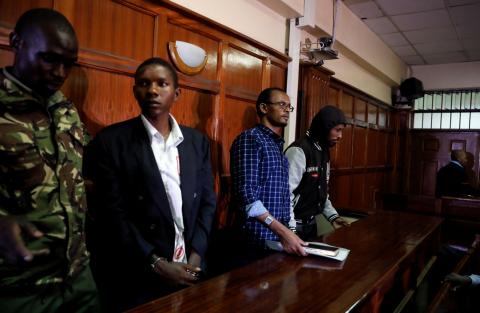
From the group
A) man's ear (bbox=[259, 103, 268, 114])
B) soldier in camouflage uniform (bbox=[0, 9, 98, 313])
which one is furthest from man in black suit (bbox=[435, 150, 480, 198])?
soldier in camouflage uniform (bbox=[0, 9, 98, 313])

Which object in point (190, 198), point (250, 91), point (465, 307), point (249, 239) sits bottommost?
point (465, 307)

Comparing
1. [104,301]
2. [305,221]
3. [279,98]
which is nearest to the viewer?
[104,301]

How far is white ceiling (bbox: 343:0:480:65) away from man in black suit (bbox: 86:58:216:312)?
11.5 ft

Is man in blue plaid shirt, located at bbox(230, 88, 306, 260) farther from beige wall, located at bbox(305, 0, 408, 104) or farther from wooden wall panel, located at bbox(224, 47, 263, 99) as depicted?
beige wall, located at bbox(305, 0, 408, 104)

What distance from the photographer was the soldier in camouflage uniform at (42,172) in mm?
1044

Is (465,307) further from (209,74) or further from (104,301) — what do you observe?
(209,74)

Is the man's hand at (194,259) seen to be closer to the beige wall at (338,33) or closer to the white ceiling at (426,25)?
the beige wall at (338,33)

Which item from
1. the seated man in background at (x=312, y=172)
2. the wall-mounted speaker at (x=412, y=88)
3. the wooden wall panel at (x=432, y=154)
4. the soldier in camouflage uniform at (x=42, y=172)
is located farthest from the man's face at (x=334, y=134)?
the wooden wall panel at (x=432, y=154)

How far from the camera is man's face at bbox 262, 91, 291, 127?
213 cm

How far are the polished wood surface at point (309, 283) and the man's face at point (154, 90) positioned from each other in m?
0.77

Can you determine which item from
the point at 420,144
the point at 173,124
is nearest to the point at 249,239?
the point at 173,124

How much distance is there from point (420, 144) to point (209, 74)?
5950mm

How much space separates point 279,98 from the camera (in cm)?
213

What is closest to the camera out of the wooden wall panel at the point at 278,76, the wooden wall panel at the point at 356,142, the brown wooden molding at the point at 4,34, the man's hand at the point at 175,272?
the man's hand at the point at 175,272
